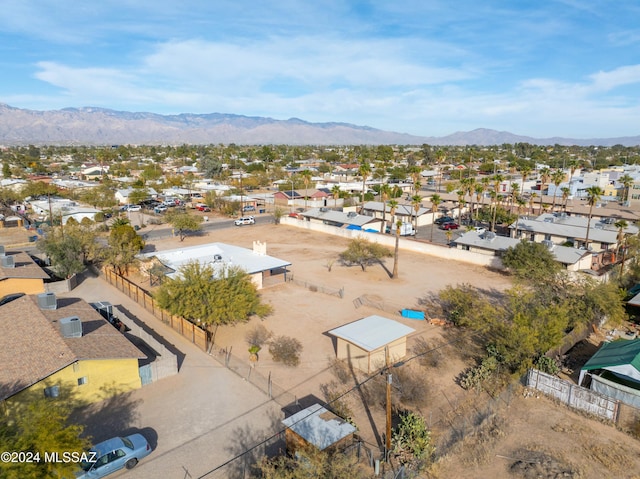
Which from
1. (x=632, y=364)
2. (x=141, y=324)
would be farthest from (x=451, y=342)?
(x=141, y=324)

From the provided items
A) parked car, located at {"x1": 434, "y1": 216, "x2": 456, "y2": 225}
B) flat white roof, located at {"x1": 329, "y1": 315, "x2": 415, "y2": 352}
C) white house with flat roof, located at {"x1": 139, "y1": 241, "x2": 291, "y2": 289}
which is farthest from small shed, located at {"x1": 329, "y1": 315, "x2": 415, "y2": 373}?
parked car, located at {"x1": 434, "y1": 216, "x2": 456, "y2": 225}

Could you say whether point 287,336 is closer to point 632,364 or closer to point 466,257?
point 632,364

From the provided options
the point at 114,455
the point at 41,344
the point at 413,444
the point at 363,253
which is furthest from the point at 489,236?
the point at 41,344

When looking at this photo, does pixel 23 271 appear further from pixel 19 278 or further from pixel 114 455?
pixel 114 455

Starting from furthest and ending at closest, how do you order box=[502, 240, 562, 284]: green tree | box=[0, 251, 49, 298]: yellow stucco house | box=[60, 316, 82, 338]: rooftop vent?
box=[502, 240, 562, 284]: green tree → box=[0, 251, 49, 298]: yellow stucco house → box=[60, 316, 82, 338]: rooftop vent

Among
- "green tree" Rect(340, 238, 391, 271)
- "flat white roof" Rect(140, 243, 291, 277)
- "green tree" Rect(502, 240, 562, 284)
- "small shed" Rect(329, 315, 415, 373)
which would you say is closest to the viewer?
"small shed" Rect(329, 315, 415, 373)

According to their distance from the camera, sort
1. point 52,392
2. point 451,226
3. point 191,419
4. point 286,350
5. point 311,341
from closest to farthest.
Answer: point 52,392 → point 191,419 → point 286,350 → point 311,341 → point 451,226

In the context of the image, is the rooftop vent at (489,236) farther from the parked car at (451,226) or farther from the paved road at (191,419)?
the paved road at (191,419)

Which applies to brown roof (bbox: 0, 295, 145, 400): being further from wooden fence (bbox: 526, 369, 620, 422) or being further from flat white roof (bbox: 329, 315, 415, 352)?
wooden fence (bbox: 526, 369, 620, 422)
